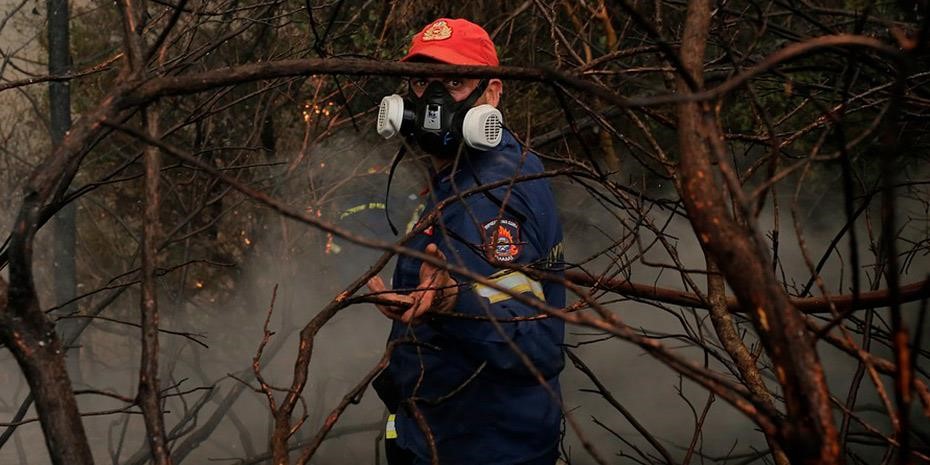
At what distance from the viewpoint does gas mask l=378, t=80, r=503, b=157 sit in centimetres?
336

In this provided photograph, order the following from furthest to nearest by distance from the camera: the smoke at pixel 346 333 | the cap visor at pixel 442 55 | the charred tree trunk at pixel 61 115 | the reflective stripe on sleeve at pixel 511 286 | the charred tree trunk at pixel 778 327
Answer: the smoke at pixel 346 333 < the charred tree trunk at pixel 61 115 < the cap visor at pixel 442 55 < the reflective stripe on sleeve at pixel 511 286 < the charred tree trunk at pixel 778 327

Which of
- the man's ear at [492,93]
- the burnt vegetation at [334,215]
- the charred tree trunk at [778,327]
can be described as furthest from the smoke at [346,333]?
the charred tree trunk at [778,327]

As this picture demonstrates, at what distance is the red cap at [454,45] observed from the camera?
11.5ft

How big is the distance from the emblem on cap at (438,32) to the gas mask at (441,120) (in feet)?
0.54

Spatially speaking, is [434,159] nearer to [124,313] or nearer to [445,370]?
[445,370]

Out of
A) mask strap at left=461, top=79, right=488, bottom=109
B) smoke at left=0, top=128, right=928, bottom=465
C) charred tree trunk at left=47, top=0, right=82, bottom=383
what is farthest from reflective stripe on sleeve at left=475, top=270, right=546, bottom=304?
smoke at left=0, top=128, right=928, bottom=465

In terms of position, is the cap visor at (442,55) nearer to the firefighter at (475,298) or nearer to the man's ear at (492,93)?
the firefighter at (475,298)

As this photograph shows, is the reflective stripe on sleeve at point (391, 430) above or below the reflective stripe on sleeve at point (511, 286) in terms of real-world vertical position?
below

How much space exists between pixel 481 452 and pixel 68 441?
80.1 inches

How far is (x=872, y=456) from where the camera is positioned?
253 inches

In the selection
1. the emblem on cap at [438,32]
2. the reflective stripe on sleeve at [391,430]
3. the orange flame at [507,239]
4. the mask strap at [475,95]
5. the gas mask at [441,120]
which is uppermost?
the emblem on cap at [438,32]

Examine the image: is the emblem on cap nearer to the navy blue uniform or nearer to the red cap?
the red cap

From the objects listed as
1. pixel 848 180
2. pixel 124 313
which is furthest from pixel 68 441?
pixel 124 313

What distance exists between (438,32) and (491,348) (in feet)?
3.80
